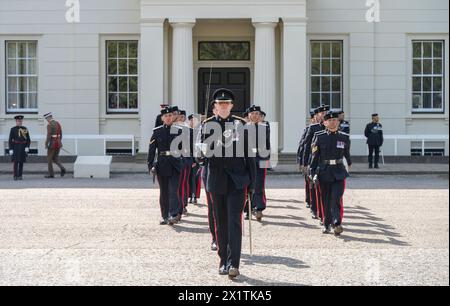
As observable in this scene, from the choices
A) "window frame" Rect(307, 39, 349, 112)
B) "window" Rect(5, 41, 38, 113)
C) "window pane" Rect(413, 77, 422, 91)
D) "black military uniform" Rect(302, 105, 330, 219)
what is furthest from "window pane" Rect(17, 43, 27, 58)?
"black military uniform" Rect(302, 105, 330, 219)

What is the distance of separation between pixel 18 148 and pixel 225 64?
786cm

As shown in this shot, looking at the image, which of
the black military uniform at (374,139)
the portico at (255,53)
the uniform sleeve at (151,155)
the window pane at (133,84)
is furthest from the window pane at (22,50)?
the uniform sleeve at (151,155)

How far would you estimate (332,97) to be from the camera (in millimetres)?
28922

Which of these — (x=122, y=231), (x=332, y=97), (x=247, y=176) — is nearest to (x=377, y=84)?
(x=332, y=97)

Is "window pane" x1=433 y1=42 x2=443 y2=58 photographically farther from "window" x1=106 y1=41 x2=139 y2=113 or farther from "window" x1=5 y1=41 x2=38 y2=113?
"window" x1=5 y1=41 x2=38 y2=113

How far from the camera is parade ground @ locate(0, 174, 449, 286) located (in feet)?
30.5

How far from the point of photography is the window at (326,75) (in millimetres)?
28625

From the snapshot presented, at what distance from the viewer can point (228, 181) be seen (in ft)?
32.1

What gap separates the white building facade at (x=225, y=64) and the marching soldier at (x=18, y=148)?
443 cm

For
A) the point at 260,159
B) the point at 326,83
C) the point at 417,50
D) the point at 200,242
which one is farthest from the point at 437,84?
the point at 200,242

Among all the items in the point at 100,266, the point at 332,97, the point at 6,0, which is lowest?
the point at 100,266

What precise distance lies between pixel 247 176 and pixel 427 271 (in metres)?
2.21
